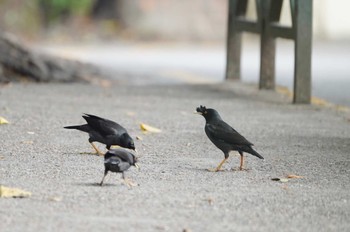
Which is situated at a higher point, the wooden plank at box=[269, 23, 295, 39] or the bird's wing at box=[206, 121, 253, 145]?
the wooden plank at box=[269, 23, 295, 39]

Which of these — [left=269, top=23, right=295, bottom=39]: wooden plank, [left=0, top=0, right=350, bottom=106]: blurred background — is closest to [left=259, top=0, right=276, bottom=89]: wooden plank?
[left=269, top=23, right=295, bottom=39]: wooden plank

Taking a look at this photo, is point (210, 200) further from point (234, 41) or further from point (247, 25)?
point (234, 41)

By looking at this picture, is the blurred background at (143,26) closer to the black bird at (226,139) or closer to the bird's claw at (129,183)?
the black bird at (226,139)

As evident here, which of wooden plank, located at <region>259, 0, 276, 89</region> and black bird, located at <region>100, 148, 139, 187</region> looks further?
wooden plank, located at <region>259, 0, 276, 89</region>

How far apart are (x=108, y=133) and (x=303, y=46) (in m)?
5.49

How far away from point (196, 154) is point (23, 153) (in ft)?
4.79

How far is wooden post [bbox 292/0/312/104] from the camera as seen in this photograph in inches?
545

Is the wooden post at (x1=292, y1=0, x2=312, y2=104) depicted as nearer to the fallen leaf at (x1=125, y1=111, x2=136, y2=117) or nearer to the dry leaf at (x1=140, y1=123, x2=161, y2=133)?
the fallen leaf at (x1=125, y1=111, x2=136, y2=117)

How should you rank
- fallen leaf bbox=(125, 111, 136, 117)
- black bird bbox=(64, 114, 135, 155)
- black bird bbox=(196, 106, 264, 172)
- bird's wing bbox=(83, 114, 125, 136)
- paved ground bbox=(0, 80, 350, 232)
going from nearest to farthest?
paved ground bbox=(0, 80, 350, 232)
black bird bbox=(196, 106, 264, 172)
black bird bbox=(64, 114, 135, 155)
bird's wing bbox=(83, 114, 125, 136)
fallen leaf bbox=(125, 111, 136, 117)

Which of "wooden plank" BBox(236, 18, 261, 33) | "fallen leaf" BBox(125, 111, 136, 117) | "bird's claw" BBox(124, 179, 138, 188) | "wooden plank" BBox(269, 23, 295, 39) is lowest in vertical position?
"fallen leaf" BBox(125, 111, 136, 117)

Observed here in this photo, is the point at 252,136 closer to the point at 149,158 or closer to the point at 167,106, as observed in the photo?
the point at 149,158

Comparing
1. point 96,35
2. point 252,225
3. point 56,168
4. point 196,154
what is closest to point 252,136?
point 196,154

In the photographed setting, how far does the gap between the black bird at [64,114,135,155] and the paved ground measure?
7.5 inches

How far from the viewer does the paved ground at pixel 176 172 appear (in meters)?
6.75
